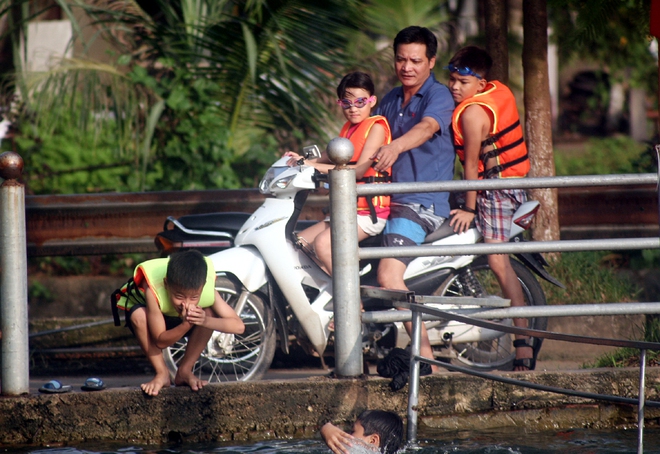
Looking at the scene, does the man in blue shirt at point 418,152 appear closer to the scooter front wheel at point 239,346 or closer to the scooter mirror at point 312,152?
the scooter mirror at point 312,152

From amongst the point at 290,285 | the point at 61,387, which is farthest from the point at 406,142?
the point at 61,387

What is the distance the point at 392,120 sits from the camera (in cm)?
499

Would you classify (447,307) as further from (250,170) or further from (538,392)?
(250,170)

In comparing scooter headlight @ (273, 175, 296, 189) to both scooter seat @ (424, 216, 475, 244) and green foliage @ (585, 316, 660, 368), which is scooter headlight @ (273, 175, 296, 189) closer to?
scooter seat @ (424, 216, 475, 244)

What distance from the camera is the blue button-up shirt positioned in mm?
4816

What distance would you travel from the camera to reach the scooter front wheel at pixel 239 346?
4.89 m

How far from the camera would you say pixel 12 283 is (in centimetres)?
423

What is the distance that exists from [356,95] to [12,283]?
216 centimetres

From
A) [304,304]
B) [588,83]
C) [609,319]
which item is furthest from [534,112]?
[588,83]

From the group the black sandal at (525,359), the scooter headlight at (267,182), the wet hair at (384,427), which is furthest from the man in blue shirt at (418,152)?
the wet hair at (384,427)

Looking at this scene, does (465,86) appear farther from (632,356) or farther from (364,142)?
(632,356)

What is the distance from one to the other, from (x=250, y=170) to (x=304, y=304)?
321cm

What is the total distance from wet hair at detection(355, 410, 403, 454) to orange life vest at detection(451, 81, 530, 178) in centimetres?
177

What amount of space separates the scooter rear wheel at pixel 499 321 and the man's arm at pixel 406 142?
0.97 metres
